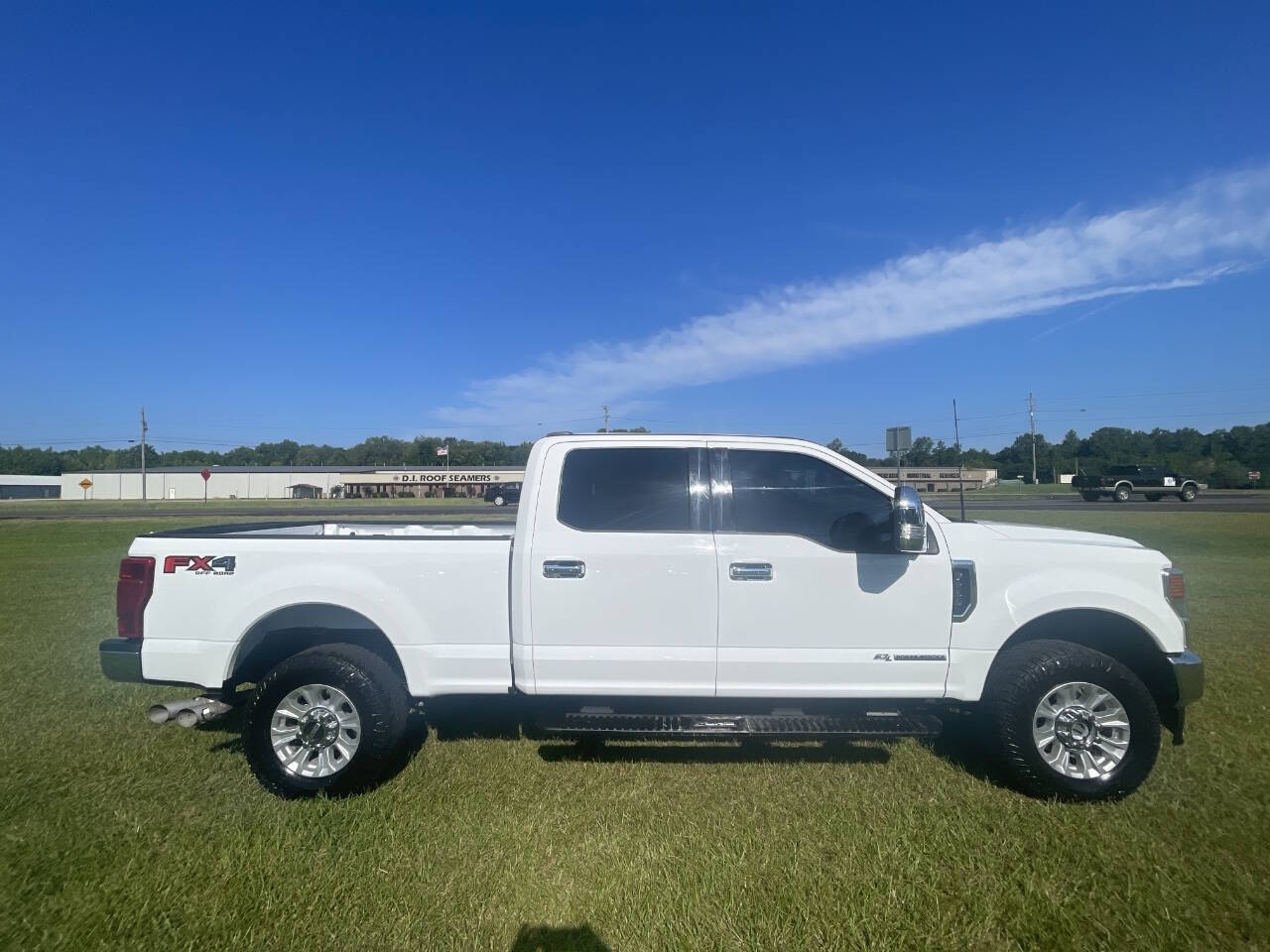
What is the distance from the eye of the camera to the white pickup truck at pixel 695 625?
430cm

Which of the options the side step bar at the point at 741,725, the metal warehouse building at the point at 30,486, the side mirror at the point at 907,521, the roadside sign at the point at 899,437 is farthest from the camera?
the metal warehouse building at the point at 30,486

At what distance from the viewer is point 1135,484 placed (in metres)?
36.7

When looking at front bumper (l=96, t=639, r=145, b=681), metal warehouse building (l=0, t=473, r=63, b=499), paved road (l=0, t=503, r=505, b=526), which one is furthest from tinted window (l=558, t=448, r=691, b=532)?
metal warehouse building (l=0, t=473, r=63, b=499)

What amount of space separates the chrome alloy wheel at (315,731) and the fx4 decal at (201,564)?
33.0 inches

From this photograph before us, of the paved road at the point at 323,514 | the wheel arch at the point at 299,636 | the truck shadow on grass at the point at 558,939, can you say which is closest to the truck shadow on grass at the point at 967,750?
the truck shadow on grass at the point at 558,939

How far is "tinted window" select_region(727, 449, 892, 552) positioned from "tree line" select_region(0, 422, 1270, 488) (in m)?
20.8

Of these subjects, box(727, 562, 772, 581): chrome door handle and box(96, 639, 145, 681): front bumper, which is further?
box(96, 639, 145, 681): front bumper

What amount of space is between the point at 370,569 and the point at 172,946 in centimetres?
196

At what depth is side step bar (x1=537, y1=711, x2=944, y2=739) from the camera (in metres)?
4.22

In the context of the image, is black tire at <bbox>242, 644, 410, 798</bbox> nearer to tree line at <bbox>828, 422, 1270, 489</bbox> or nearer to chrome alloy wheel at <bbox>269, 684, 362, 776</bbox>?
chrome alloy wheel at <bbox>269, 684, 362, 776</bbox>

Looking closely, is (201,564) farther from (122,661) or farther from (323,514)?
(323,514)

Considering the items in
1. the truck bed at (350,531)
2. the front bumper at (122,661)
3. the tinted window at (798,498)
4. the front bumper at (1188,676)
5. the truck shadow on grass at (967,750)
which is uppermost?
the tinted window at (798,498)

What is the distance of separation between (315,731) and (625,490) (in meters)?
2.25

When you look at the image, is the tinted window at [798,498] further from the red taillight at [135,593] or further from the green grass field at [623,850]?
the red taillight at [135,593]
